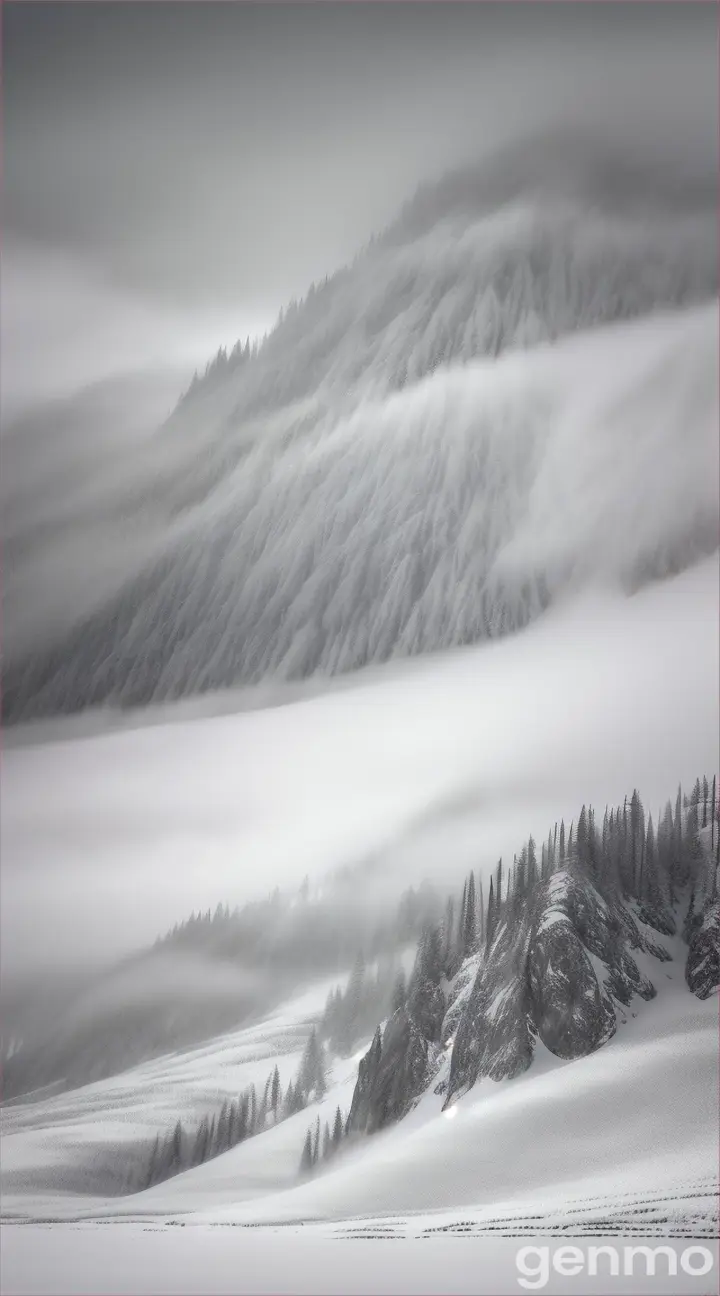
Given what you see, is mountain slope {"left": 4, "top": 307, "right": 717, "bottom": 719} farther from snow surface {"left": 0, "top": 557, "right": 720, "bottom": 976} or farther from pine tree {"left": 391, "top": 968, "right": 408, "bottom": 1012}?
pine tree {"left": 391, "top": 968, "right": 408, "bottom": 1012}

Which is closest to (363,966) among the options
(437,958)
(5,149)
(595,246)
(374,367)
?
(437,958)

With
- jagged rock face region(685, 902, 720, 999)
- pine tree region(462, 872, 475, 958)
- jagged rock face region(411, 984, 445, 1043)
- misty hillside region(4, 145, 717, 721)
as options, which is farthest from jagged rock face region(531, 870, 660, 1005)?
misty hillside region(4, 145, 717, 721)

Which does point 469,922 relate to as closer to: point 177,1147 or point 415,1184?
point 415,1184

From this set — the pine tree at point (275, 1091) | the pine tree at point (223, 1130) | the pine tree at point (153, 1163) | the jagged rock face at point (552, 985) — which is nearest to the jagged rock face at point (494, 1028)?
the jagged rock face at point (552, 985)

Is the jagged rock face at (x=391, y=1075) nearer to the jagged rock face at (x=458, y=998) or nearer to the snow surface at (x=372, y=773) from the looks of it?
the jagged rock face at (x=458, y=998)

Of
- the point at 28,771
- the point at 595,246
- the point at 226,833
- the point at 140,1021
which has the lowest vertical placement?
the point at 140,1021

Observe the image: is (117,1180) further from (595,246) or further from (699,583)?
(595,246)

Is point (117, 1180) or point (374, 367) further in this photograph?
point (374, 367)
